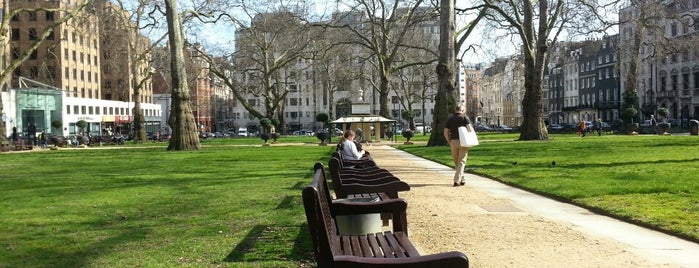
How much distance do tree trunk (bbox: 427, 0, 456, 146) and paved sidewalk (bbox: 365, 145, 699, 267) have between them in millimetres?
19630

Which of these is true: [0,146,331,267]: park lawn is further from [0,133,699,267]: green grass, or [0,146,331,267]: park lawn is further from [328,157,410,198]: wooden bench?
[328,157,410,198]: wooden bench

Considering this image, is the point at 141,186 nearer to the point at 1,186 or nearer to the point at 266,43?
the point at 1,186

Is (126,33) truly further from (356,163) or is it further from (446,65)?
(356,163)

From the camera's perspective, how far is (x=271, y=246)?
6574 mm

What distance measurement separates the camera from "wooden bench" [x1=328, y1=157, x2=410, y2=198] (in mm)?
7309

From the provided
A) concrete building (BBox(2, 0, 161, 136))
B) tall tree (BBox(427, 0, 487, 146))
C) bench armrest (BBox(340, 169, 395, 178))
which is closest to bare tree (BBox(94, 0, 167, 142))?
concrete building (BBox(2, 0, 161, 136))

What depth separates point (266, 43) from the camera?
6062 cm

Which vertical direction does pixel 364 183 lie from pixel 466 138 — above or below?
below

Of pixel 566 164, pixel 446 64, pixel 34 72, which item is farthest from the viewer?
pixel 34 72

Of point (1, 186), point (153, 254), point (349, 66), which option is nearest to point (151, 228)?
point (153, 254)

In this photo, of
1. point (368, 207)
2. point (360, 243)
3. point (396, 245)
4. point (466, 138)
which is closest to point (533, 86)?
point (466, 138)

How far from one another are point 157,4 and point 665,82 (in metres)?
66.7

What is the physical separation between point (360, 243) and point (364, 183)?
273 cm

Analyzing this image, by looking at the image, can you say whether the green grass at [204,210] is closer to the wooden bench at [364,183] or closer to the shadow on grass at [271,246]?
the shadow on grass at [271,246]
